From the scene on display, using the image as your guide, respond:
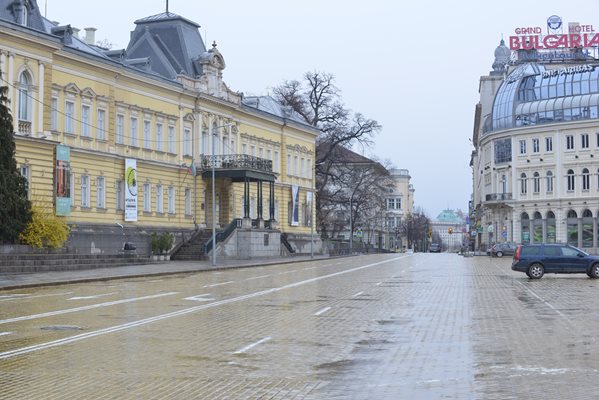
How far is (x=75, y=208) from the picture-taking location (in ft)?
154

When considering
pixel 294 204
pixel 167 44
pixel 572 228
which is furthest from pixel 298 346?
pixel 572 228

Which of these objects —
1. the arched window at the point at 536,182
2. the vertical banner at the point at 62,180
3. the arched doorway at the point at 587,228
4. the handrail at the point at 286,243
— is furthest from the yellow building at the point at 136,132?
the arched doorway at the point at 587,228

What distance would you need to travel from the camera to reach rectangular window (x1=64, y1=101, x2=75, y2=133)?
46812mm

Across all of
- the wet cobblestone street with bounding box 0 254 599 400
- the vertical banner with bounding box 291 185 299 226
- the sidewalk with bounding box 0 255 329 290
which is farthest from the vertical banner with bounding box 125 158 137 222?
the vertical banner with bounding box 291 185 299 226

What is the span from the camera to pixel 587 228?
94.8 metres

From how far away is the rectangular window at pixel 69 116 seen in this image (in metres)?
46.8

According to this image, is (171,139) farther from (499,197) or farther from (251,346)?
(499,197)

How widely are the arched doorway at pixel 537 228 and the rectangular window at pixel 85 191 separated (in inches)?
2526

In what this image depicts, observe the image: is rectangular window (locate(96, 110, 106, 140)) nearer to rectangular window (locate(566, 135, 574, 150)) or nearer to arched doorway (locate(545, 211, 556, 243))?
arched doorway (locate(545, 211, 556, 243))

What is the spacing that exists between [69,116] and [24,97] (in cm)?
484

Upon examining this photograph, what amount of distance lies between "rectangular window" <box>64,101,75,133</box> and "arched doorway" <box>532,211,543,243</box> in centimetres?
6555

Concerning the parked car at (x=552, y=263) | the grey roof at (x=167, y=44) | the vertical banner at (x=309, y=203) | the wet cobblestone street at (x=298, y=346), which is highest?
the grey roof at (x=167, y=44)

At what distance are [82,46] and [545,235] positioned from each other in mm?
64394

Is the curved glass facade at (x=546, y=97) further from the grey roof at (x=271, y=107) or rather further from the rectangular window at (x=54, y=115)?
the rectangular window at (x=54, y=115)
